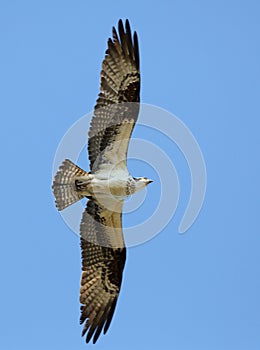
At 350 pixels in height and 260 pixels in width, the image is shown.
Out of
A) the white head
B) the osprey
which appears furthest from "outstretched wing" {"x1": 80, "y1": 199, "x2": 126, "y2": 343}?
the white head

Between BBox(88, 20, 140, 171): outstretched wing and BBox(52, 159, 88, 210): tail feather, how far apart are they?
0.39 metres

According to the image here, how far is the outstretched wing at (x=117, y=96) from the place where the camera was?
16.3 m

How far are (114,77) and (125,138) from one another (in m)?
0.91

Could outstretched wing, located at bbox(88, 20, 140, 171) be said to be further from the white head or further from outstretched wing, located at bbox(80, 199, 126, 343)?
outstretched wing, located at bbox(80, 199, 126, 343)

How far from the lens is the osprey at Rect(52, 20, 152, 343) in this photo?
16.4m

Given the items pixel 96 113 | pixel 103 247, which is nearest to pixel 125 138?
pixel 96 113

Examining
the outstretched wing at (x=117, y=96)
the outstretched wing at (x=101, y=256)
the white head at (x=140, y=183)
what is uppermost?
the outstretched wing at (x=117, y=96)

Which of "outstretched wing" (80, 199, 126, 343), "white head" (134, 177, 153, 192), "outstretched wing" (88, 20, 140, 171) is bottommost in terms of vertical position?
"outstretched wing" (80, 199, 126, 343)

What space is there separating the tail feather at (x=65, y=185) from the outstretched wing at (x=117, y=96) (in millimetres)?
386

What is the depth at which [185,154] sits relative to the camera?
17.6m

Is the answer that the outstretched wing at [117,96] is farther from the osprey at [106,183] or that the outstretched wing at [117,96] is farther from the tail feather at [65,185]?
the tail feather at [65,185]

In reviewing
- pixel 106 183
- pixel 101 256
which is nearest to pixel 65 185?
pixel 106 183

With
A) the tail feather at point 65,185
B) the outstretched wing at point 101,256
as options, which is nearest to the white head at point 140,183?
the outstretched wing at point 101,256

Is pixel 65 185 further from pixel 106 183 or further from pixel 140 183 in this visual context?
pixel 140 183
